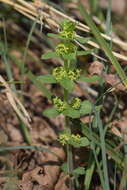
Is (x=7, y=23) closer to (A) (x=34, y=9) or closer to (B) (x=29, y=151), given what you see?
(A) (x=34, y=9)

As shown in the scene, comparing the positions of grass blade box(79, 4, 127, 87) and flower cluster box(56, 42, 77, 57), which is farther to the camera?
grass blade box(79, 4, 127, 87)

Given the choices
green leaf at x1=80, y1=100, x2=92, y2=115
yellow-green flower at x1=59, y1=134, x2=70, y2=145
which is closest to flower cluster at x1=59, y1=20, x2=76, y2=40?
green leaf at x1=80, y1=100, x2=92, y2=115

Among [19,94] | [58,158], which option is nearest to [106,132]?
[58,158]

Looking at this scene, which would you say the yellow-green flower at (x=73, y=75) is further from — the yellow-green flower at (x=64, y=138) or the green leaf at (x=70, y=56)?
the yellow-green flower at (x=64, y=138)

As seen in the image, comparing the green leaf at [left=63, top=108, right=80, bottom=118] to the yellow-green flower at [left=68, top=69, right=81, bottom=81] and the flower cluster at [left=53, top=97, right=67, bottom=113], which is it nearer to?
the flower cluster at [left=53, top=97, right=67, bottom=113]

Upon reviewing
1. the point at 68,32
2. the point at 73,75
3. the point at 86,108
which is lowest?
the point at 86,108

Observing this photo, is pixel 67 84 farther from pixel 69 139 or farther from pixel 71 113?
pixel 69 139

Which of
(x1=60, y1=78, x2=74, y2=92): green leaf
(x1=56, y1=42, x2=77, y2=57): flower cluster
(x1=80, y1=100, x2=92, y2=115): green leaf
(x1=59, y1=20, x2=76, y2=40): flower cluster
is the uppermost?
(x1=59, y1=20, x2=76, y2=40): flower cluster

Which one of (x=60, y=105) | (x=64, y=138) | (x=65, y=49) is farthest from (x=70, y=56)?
(x=64, y=138)

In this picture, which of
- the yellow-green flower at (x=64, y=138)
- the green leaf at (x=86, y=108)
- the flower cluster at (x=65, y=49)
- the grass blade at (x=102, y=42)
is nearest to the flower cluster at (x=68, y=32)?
the flower cluster at (x=65, y=49)
